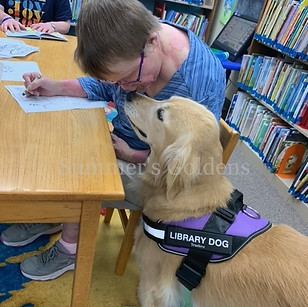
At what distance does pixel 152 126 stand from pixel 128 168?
0.74ft

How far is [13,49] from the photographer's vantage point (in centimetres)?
153

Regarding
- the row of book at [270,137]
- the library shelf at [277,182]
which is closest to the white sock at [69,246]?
the library shelf at [277,182]

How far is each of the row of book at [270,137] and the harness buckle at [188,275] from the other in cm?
162

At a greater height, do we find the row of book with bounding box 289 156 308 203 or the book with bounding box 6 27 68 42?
the book with bounding box 6 27 68 42

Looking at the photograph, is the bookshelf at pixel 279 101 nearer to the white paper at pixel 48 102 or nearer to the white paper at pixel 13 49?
the white paper at pixel 48 102

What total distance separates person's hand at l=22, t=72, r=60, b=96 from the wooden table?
0.29 ft

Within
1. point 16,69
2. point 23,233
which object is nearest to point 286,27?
point 16,69

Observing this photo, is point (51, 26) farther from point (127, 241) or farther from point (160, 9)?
point (160, 9)

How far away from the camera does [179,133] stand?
1002 mm

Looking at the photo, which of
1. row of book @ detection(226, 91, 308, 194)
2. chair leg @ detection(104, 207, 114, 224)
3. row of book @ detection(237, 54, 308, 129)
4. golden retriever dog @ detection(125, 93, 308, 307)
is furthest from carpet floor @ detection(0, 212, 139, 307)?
row of book @ detection(237, 54, 308, 129)

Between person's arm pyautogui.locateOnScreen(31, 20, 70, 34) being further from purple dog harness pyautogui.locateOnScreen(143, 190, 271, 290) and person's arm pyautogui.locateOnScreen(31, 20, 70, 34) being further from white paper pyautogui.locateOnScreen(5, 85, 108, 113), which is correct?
purple dog harness pyautogui.locateOnScreen(143, 190, 271, 290)

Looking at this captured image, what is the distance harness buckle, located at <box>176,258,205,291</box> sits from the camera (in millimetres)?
981

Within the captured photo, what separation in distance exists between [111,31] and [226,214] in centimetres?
62

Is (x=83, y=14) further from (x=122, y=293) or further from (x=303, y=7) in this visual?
(x=303, y=7)
